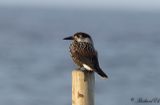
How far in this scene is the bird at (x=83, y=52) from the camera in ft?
35.9

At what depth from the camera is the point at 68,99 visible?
17.5 m

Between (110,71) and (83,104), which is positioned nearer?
(83,104)

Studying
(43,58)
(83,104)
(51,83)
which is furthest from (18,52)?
(83,104)

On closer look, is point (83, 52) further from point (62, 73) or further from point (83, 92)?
point (62, 73)

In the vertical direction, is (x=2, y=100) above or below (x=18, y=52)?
below

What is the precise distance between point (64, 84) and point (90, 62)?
883 cm

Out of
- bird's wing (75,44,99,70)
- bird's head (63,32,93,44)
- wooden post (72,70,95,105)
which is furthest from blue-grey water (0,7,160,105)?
wooden post (72,70,95,105)

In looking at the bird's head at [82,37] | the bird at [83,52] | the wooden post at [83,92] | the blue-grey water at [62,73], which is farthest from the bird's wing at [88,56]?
the blue-grey water at [62,73]

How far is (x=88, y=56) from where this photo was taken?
11117 mm

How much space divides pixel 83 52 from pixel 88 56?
0.14 meters

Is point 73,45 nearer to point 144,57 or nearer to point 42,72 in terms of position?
point 42,72

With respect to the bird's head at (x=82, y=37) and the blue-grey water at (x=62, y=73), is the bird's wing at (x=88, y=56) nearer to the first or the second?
the bird's head at (x=82, y=37)

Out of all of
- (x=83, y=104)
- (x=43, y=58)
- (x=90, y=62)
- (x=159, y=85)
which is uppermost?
(x=43, y=58)

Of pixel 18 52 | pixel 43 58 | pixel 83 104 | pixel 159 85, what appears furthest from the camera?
pixel 18 52
